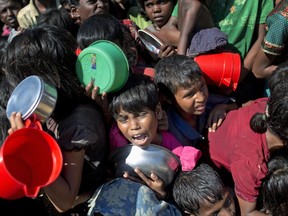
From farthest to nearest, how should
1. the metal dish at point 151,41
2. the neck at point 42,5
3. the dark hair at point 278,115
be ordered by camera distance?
the neck at point 42,5, the metal dish at point 151,41, the dark hair at point 278,115

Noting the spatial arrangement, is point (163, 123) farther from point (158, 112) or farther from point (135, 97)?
point (135, 97)

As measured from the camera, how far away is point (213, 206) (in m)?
2.15

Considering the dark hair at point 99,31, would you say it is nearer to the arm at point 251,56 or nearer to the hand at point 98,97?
the hand at point 98,97

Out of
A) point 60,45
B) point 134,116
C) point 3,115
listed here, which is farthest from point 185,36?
point 3,115

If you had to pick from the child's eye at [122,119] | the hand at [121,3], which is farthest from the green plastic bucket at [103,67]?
the hand at [121,3]

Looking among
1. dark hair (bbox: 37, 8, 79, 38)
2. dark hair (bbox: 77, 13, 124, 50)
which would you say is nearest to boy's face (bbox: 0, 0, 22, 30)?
dark hair (bbox: 37, 8, 79, 38)

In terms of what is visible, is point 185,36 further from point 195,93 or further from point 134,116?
point 134,116

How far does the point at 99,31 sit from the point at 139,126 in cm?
58

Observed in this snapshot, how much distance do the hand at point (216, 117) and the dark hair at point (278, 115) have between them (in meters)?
0.34

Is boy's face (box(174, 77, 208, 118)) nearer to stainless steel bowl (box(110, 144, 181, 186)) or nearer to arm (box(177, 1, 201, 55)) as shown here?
stainless steel bowl (box(110, 144, 181, 186))

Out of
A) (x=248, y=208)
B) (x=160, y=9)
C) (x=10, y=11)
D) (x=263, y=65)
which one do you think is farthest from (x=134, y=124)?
(x=10, y=11)

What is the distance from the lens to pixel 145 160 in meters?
2.11

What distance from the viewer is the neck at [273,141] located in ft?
6.77

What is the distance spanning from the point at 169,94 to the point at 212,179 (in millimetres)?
477
